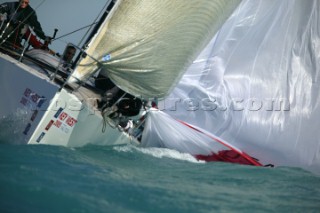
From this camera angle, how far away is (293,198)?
3.66 metres

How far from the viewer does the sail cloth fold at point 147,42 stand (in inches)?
181

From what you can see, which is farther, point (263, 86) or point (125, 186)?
point (263, 86)

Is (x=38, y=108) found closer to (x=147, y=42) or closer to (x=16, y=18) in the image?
(x=147, y=42)

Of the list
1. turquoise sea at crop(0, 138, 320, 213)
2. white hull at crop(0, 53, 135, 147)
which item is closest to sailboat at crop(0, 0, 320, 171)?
white hull at crop(0, 53, 135, 147)

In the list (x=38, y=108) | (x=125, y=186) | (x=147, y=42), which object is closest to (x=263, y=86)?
(x=147, y=42)

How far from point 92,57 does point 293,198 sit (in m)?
2.71

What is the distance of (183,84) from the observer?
7383 mm

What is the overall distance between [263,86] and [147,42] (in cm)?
313

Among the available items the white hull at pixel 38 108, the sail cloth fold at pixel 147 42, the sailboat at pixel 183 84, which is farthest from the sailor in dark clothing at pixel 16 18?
the sail cloth fold at pixel 147 42

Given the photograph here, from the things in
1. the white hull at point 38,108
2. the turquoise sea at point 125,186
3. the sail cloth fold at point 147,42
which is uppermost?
the sail cloth fold at point 147,42

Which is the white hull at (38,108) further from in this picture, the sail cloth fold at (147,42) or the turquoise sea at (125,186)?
the sail cloth fold at (147,42)

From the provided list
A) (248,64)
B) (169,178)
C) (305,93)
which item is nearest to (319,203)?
(169,178)

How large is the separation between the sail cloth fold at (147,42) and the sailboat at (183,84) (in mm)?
13

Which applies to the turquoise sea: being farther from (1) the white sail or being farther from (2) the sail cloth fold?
(1) the white sail
